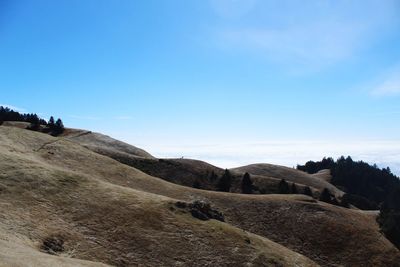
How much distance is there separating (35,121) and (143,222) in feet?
Result: 422

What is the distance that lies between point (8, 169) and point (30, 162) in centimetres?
554

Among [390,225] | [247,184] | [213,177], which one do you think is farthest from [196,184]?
[390,225]

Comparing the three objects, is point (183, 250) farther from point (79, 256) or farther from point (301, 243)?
point (301, 243)

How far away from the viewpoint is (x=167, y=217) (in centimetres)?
5550

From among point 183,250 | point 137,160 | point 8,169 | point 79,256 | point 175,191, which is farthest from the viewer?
point 137,160

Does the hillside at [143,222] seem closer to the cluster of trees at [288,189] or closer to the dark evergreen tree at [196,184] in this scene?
the cluster of trees at [288,189]

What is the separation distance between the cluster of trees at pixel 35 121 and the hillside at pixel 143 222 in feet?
224

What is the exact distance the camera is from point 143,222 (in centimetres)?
5275

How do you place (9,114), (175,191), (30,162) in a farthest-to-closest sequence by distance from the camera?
(9,114), (175,191), (30,162)

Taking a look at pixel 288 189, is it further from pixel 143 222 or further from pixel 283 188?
pixel 143 222

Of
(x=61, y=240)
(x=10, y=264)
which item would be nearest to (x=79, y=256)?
(x=61, y=240)

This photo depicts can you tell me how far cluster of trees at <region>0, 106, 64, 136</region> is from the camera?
500 ft

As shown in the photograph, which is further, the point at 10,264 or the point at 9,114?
the point at 9,114

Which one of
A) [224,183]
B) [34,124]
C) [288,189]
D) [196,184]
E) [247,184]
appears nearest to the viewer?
[196,184]
